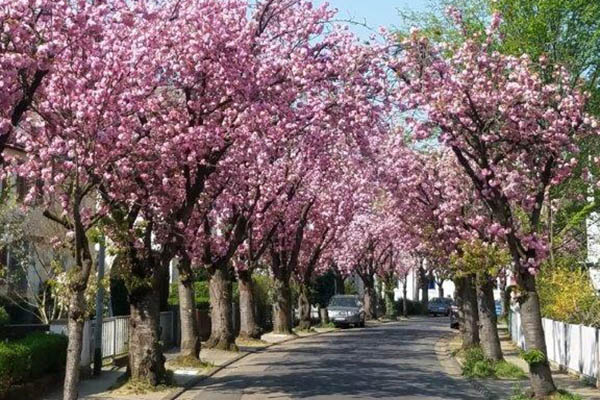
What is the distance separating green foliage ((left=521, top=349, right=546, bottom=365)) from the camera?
1429 cm

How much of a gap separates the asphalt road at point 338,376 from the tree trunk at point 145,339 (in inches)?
36.5

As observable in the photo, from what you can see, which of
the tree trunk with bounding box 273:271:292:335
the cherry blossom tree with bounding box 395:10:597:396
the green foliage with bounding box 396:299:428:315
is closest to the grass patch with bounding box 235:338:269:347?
the tree trunk with bounding box 273:271:292:335

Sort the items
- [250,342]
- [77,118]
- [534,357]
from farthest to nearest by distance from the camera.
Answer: [250,342] < [534,357] < [77,118]

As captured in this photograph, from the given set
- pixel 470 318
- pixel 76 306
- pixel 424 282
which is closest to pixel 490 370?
pixel 470 318

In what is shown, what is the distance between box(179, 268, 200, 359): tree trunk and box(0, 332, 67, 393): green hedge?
4878 millimetres

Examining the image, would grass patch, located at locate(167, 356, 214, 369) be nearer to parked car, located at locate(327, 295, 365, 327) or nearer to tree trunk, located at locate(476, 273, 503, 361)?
tree trunk, located at locate(476, 273, 503, 361)

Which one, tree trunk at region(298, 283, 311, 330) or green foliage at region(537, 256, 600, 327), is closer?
green foliage at region(537, 256, 600, 327)

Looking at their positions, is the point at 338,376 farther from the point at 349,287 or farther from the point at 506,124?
the point at 349,287

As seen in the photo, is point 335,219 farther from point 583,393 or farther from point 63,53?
point 63,53

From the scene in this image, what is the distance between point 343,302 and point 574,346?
3024 cm

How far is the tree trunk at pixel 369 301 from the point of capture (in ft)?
197

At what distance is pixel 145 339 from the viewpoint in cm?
1689

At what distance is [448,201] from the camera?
22234mm

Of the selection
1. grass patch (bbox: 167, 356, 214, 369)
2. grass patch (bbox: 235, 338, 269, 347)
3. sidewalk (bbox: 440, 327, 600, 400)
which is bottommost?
Answer: sidewalk (bbox: 440, 327, 600, 400)
